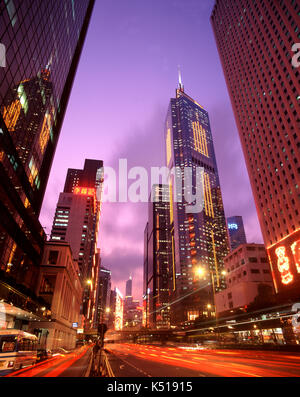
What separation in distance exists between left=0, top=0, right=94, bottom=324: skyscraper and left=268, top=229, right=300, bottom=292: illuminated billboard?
58.8m

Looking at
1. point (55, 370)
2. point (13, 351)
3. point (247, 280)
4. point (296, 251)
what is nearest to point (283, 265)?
point (296, 251)

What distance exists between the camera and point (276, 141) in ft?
227

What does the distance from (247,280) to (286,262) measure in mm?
22463

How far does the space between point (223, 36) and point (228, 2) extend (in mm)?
12750

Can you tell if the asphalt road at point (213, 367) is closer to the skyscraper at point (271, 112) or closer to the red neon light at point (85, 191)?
the skyscraper at point (271, 112)

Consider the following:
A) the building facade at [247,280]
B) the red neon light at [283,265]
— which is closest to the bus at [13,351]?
the red neon light at [283,265]

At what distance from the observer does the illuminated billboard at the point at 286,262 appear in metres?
56.8

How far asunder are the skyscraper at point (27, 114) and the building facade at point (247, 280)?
64805mm

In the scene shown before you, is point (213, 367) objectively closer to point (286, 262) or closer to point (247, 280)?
point (286, 262)

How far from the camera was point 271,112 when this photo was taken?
71625mm

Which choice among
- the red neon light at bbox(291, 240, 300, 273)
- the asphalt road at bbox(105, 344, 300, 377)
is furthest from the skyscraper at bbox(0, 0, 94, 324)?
the red neon light at bbox(291, 240, 300, 273)

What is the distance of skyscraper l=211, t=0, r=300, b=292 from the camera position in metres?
62.4

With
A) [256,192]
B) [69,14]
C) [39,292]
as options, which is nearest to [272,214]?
[256,192]

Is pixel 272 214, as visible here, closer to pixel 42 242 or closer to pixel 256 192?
pixel 256 192
